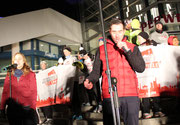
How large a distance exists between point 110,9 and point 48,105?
10.4m

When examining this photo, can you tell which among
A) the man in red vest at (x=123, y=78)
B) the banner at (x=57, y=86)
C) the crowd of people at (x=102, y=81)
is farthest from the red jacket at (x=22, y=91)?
the banner at (x=57, y=86)

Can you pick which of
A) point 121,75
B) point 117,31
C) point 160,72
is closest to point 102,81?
point 121,75

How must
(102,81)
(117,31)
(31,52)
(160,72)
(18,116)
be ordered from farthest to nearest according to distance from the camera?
(31,52), (160,72), (18,116), (102,81), (117,31)

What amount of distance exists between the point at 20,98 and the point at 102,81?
1800 millimetres

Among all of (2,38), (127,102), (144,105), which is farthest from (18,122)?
(2,38)

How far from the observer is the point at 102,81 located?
230 cm

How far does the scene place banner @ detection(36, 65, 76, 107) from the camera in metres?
5.42

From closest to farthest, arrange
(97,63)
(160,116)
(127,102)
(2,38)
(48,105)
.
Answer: (127,102), (97,63), (160,116), (48,105), (2,38)

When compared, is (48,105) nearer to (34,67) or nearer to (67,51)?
(67,51)

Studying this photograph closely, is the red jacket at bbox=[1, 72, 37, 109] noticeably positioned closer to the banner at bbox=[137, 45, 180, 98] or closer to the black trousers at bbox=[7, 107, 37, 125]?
the black trousers at bbox=[7, 107, 37, 125]

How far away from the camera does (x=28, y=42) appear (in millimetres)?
16438

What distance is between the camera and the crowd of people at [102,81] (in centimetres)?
212

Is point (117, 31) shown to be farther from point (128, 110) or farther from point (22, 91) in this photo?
point (22, 91)

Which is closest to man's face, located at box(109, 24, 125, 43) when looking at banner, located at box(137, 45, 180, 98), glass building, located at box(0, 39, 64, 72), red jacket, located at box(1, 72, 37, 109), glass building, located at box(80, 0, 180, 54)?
red jacket, located at box(1, 72, 37, 109)
